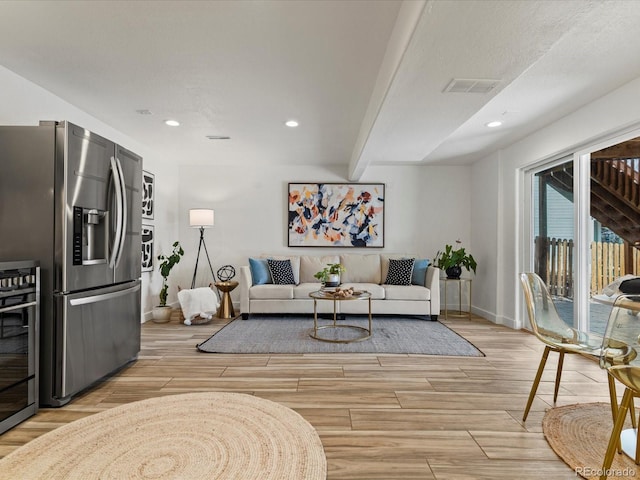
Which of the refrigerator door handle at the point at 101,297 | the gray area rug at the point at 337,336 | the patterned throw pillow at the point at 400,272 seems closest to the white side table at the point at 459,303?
the patterned throw pillow at the point at 400,272

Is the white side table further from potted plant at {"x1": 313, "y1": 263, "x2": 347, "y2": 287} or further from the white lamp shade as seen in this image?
the white lamp shade

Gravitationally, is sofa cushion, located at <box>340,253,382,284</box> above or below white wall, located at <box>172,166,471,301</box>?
below

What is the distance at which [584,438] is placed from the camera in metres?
2.01

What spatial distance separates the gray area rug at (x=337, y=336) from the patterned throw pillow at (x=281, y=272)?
592 mm

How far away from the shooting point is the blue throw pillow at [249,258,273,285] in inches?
215

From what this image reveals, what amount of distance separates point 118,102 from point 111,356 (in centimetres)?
231

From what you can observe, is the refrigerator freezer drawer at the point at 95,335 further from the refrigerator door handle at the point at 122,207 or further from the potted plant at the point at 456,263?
the potted plant at the point at 456,263

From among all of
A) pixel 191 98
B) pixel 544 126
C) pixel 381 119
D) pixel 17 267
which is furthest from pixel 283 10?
pixel 544 126

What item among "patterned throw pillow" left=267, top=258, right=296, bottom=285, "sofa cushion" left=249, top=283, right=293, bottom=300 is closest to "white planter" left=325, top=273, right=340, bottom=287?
"sofa cushion" left=249, top=283, right=293, bottom=300

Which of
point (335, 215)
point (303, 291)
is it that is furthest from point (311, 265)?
point (335, 215)

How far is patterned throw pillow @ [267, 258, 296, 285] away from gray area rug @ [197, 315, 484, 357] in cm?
59

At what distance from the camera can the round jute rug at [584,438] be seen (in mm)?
1736

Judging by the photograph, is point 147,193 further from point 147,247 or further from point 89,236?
point 89,236

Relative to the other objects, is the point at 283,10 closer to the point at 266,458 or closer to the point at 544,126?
the point at 266,458
